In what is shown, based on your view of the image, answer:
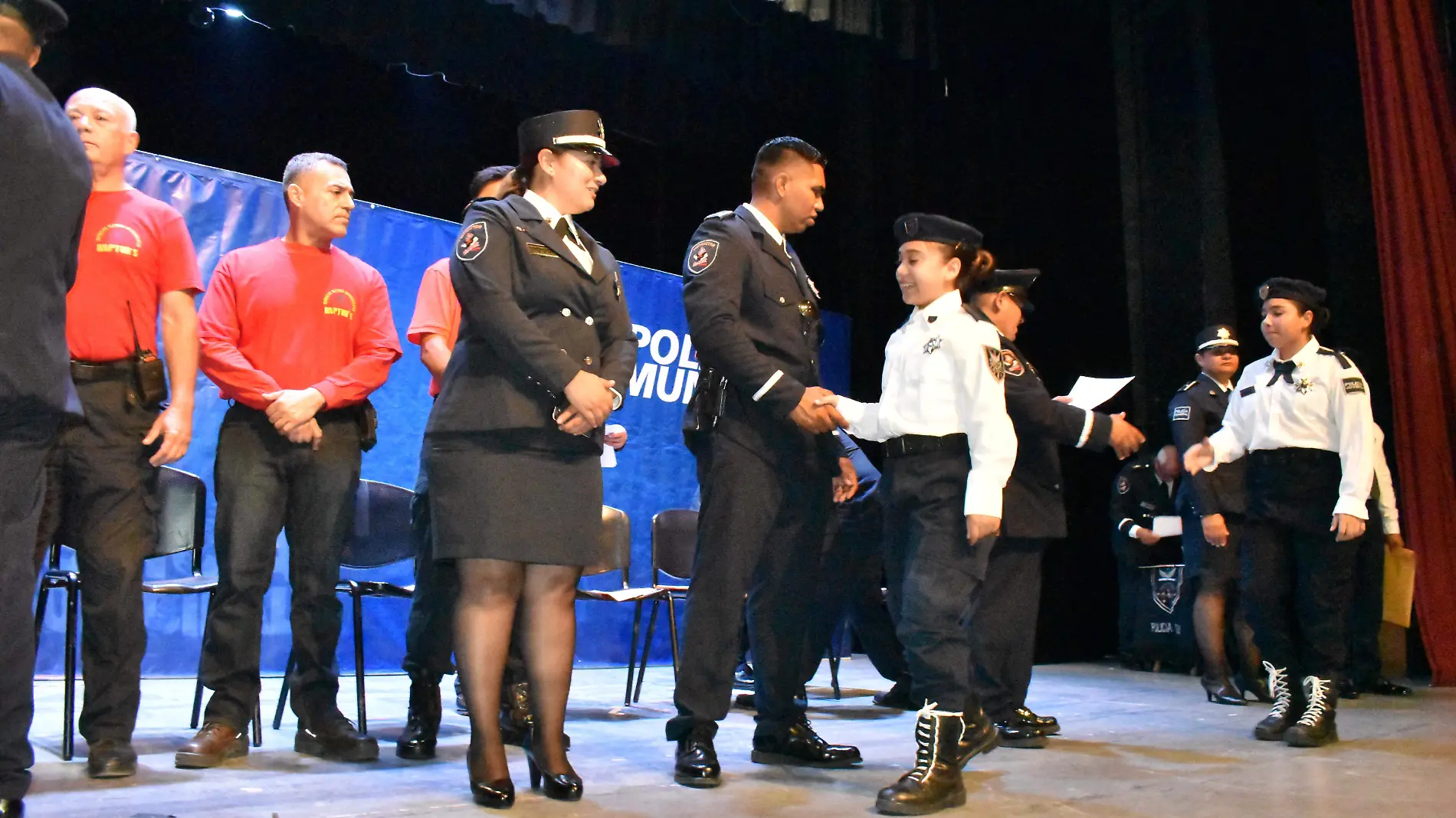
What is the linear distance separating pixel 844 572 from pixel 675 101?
14.1 feet

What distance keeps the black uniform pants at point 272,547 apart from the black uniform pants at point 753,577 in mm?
961

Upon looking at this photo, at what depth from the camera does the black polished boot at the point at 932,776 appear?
2.48 meters

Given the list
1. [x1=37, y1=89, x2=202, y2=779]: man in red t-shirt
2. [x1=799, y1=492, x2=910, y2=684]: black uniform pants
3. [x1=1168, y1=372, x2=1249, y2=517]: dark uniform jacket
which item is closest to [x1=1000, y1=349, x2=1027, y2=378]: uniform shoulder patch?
[x1=799, y1=492, x2=910, y2=684]: black uniform pants

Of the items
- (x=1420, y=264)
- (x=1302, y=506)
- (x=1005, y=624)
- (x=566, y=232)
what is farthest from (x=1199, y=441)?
(x=566, y=232)

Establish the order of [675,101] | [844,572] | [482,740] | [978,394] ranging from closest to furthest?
[482,740] → [978,394] → [844,572] → [675,101]

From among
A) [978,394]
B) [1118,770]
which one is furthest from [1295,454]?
[978,394]

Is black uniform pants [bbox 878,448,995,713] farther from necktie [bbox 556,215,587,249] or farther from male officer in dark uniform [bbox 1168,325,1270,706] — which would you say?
male officer in dark uniform [bbox 1168,325,1270,706]

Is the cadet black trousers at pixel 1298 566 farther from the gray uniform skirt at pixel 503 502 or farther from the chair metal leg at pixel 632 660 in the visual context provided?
the gray uniform skirt at pixel 503 502

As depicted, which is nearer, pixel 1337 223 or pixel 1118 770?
pixel 1118 770

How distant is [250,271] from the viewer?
322 cm

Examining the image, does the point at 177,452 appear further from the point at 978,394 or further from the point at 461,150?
the point at 461,150

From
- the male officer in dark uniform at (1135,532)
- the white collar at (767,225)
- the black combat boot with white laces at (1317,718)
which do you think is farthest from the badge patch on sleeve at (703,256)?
the male officer in dark uniform at (1135,532)

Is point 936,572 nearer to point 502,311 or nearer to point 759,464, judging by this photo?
point 759,464

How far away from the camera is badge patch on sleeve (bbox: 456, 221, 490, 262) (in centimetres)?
257
